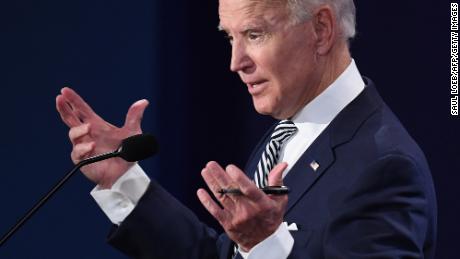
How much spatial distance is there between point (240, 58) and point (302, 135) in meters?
0.20

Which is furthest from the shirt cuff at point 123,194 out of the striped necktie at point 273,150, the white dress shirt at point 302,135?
the striped necktie at point 273,150

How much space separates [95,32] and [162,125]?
1.07 feet

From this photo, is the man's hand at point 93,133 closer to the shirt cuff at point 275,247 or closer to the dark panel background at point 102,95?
the shirt cuff at point 275,247

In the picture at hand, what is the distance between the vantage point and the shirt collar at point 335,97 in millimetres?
2047

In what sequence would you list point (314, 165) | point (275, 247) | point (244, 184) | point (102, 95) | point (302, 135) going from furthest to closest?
point (102, 95) → point (302, 135) → point (314, 165) → point (275, 247) → point (244, 184)

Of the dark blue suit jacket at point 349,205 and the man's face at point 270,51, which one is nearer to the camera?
the dark blue suit jacket at point 349,205

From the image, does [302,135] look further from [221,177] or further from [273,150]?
[221,177]

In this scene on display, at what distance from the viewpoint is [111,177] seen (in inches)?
82.7

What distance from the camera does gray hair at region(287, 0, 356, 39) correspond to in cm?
203

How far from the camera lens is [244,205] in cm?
169

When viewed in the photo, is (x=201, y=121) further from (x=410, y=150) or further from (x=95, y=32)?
(x=410, y=150)

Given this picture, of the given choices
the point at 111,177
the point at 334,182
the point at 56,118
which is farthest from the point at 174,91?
the point at 334,182

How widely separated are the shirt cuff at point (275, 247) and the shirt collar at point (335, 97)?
1.12 ft

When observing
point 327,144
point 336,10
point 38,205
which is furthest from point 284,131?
point 38,205
